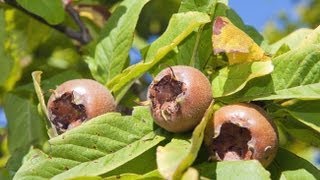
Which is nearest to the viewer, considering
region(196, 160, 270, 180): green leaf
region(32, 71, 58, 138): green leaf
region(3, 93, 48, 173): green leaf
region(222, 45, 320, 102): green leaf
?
region(196, 160, 270, 180): green leaf

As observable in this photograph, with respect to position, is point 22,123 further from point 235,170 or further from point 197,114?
point 235,170

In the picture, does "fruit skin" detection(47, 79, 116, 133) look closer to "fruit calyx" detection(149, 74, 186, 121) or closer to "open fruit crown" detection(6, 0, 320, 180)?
"open fruit crown" detection(6, 0, 320, 180)

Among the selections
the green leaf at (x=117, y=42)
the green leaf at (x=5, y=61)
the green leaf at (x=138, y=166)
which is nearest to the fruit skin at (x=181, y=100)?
the green leaf at (x=138, y=166)

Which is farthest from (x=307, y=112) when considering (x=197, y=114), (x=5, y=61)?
(x=5, y=61)

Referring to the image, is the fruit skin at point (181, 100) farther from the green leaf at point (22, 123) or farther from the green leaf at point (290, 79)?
the green leaf at point (22, 123)

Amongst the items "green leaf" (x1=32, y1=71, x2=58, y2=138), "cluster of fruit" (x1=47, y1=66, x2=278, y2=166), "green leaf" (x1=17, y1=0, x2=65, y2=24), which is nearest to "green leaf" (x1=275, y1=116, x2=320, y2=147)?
"cluster of fruit" (x1=47, y1=66, x2=278, y2=166)

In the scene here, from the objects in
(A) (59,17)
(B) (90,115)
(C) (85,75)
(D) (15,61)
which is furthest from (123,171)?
(D) (15,61)
